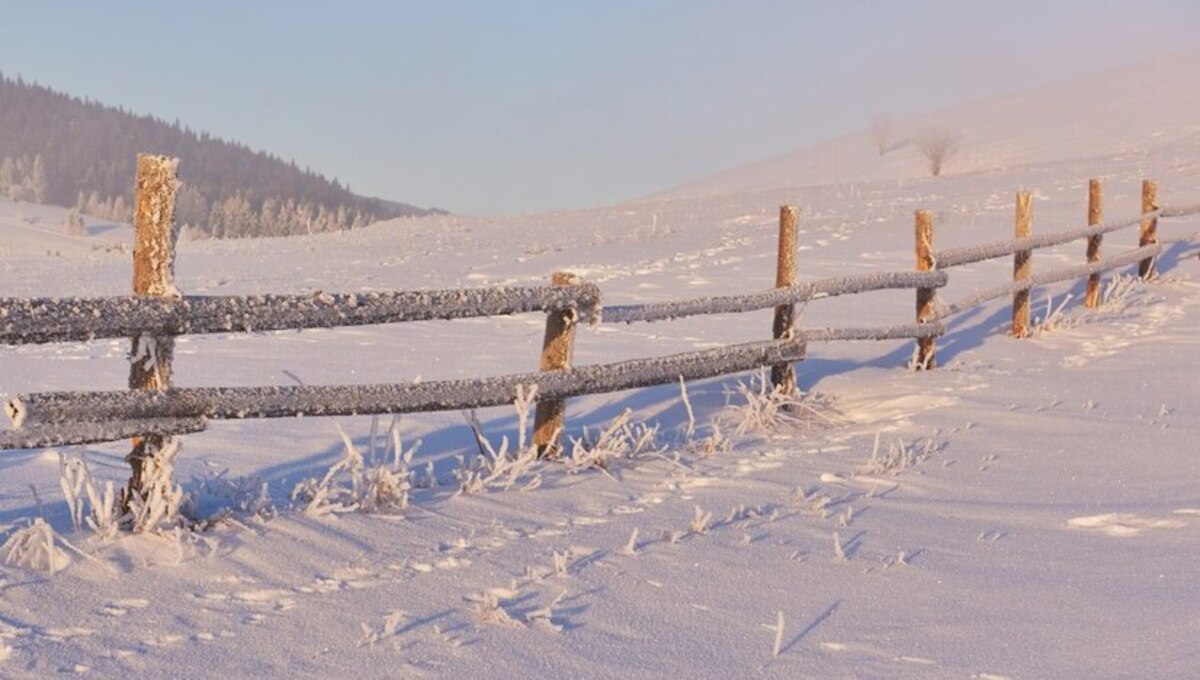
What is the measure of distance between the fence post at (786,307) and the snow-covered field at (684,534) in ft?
0.83

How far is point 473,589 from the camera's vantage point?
3828 mm

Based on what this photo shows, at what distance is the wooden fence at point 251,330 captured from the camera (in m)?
3.89

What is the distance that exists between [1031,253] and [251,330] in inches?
427

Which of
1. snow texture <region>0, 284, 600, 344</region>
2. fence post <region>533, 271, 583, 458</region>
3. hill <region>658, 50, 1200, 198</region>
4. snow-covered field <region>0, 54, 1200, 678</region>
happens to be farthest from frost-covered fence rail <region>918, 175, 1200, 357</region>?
hill <region>658, 50, 1200, 198</region>

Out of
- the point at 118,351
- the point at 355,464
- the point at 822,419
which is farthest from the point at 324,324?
the point at 118,351

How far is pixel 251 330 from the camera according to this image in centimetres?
446

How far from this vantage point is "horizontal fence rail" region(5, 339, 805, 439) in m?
3.92

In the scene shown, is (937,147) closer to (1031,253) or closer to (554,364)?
(1031,253)

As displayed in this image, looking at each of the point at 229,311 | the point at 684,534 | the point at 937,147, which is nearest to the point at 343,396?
the point at 229,311

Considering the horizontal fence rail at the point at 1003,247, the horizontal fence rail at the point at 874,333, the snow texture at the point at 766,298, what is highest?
the horizontal fence rail at the point at 1003,247

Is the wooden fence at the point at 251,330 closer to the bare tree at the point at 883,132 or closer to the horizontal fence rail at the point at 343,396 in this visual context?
the horizontal fence rail at the point at 343,396

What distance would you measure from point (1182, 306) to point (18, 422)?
503 inches

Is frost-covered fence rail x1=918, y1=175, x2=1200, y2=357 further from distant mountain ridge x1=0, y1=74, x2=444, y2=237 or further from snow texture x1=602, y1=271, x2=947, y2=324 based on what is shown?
distant mountain ridge x1=0, y1=74, x2=444, y2=237

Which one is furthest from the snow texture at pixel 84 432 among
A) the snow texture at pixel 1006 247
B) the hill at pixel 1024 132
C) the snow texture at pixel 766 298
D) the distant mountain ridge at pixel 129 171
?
the distant mountain ridge at pixel 129 171
